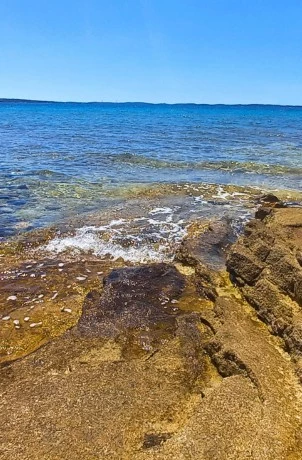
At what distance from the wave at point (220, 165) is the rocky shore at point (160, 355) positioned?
14.2m

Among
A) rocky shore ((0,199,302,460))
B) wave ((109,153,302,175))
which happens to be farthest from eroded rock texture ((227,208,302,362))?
wave ((109,153,302,175))

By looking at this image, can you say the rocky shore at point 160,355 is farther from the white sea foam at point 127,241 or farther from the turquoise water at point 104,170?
the turquoise water at point 104,170

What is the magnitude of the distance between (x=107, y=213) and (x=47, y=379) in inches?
368

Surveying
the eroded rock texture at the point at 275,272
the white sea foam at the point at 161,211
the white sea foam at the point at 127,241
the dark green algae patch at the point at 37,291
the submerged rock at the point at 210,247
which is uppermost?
the eroded rock texture at the point at 275,272

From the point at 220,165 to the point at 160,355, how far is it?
66.0 feet

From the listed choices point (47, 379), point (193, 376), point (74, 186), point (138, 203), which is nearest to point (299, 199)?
point (138, 203)

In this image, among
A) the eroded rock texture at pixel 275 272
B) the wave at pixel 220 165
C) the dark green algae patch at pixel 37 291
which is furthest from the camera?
the wave at pixel 220 165

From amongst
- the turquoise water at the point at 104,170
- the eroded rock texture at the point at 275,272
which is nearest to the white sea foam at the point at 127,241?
the turquoise water at the point at 104,170

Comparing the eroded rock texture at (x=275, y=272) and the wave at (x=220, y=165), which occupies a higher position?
the eroded rock texture at (x=275, y=272)

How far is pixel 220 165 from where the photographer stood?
81.6ft

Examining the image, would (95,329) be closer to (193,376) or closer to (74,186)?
(193,376)

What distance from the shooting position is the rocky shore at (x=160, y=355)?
4.31 meters

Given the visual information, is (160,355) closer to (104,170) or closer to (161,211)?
(161,211)

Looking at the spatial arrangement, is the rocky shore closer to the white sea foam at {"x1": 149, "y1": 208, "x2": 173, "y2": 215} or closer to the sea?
the sea
